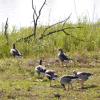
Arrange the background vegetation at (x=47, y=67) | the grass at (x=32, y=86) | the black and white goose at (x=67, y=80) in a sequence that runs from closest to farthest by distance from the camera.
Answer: the grass at (x=32, y=86) → the background vegetation at (x=47, y=67) → the black and white goose at (x=67, y=80)

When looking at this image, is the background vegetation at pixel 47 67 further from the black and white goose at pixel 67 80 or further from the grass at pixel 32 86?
the black and white goose at pixel 67 80

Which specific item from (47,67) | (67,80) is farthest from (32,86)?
(47,67)

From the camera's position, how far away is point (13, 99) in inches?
410

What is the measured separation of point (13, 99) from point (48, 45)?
692 centimetres

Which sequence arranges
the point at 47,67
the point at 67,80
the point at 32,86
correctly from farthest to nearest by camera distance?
1. the point at 47,67
2. the point at 32,86
3. the point at 67,80

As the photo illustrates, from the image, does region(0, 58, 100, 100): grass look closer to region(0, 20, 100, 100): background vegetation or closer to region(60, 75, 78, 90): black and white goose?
region(0, 20, 100, 100): background vegetation

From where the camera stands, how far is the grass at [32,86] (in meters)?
10.6

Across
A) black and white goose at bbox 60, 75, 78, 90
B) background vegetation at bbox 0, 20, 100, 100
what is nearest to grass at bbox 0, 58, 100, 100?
background vegetation at bbox 0, 20, 100, 100

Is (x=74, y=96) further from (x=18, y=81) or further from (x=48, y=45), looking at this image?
(x=48, y=45)

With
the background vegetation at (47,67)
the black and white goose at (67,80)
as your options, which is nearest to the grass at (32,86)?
the background vegetation at (47,67)

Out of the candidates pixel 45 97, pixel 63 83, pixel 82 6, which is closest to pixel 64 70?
pixel 63 83

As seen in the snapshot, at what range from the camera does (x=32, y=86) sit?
38.3 feet

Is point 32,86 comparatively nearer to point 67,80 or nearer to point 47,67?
point 67,80

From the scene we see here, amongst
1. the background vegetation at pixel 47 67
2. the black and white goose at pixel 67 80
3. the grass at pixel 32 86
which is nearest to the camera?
the grass at pixel 32 86
